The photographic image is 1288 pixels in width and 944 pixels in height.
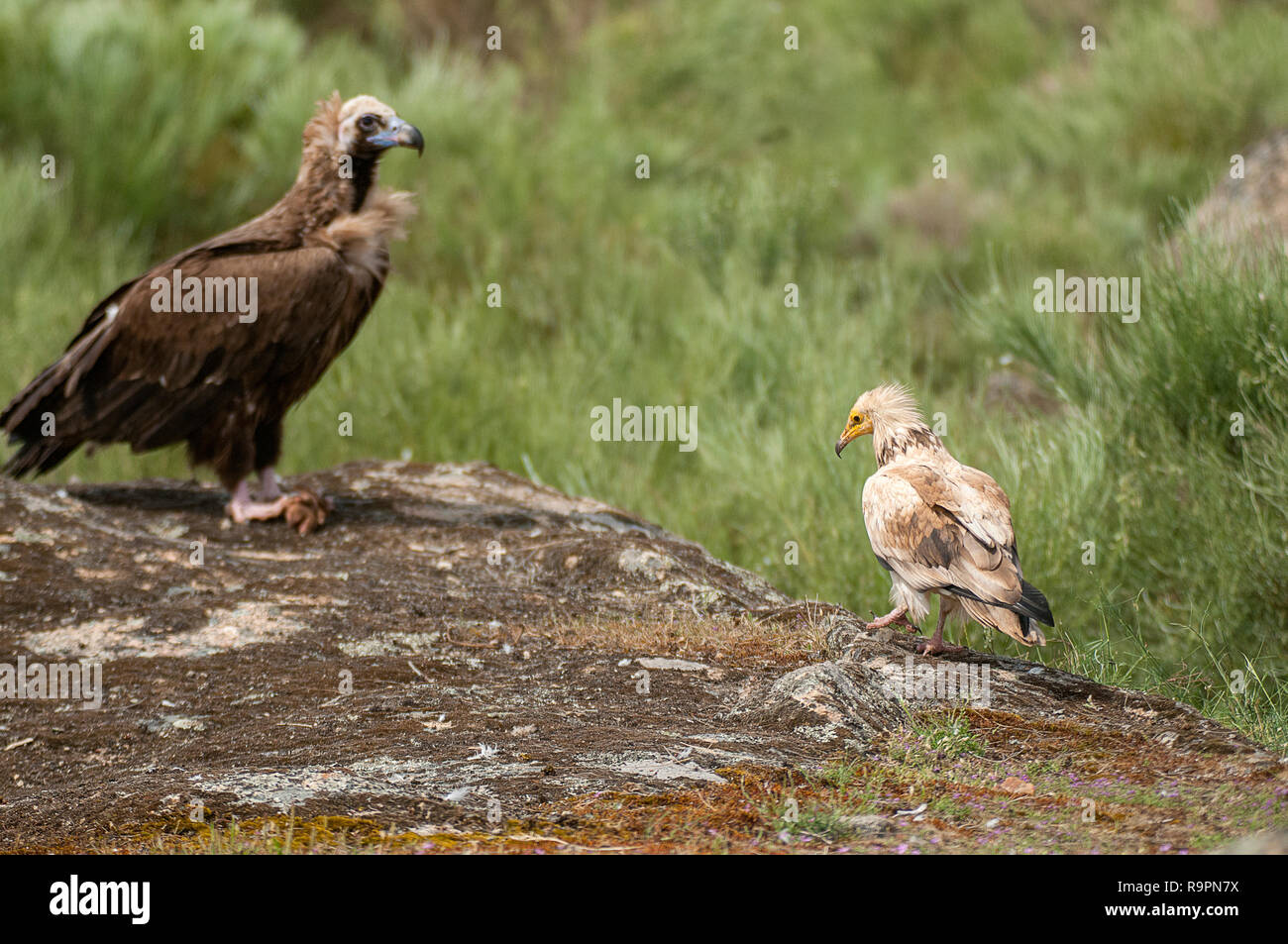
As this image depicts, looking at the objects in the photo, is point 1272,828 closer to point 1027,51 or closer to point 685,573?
point 685,573

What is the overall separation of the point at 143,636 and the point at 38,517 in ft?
3.86

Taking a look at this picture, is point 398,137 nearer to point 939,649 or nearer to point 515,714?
point 515,714

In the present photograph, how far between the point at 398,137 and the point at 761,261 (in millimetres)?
5087

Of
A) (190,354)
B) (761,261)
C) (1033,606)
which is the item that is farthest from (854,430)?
(761,261)

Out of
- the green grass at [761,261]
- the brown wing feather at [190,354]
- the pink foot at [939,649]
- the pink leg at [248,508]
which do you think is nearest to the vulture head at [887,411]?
A: the pink foot at [939,649]

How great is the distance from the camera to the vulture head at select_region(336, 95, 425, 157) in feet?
18.9

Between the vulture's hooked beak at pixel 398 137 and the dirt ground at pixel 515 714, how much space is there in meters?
1.57

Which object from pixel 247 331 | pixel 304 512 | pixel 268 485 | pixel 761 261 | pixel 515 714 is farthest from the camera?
pixel 761 261

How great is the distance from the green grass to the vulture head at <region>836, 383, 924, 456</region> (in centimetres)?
102

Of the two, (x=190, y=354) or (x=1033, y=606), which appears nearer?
(x=1033, y=606)

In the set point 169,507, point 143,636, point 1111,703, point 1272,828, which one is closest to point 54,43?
point 169,507

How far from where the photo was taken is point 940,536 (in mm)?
3828

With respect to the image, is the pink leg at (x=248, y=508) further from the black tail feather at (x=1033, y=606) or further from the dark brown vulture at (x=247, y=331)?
the black tail feather at (x=1033, y=606)

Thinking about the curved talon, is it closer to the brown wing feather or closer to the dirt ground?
the dirt ground
